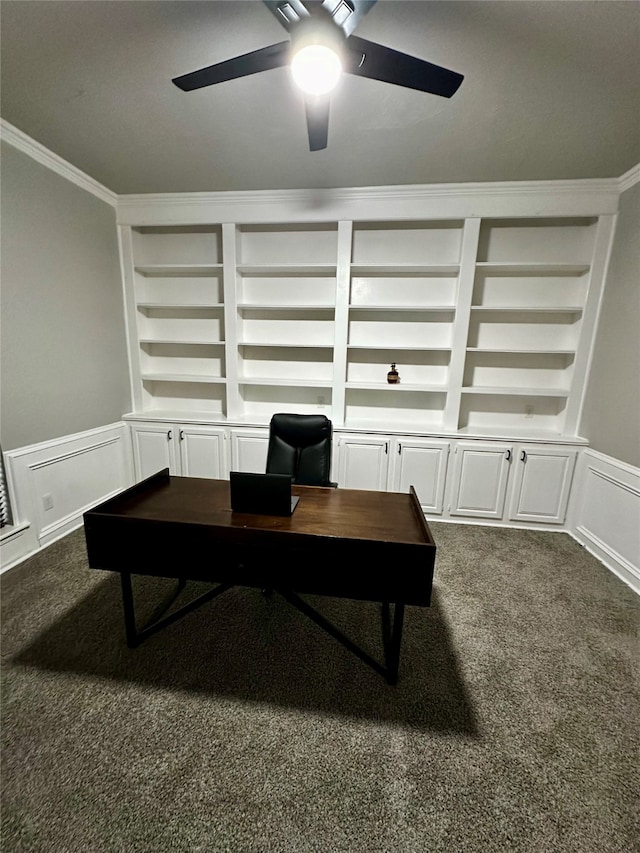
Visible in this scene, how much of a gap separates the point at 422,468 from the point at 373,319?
1.46 m

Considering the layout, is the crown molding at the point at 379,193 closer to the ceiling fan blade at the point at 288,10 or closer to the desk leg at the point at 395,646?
the ceiling fan blade at the point at 288,10

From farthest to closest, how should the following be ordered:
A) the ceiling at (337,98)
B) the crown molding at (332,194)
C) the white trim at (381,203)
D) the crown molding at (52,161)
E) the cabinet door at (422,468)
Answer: the cabinet door at (422,468)
the white trim at (381,203)
the crown molding at (332,194)
the crown molding at (52,161)
the ceiling at (337,98)

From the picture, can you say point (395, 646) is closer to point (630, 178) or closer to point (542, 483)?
point (542, 483)

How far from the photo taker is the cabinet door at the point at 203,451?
3.15m

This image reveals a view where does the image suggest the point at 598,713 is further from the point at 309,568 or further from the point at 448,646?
the point at 309,568

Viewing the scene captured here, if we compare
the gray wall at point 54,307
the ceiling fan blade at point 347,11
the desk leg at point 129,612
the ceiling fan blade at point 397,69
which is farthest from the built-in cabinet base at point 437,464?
the ceiling fan blade at point 347,11

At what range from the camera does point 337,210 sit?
2.81 meters

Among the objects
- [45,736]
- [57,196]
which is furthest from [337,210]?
[45,736]

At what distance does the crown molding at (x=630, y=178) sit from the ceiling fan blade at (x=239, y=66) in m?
2.57

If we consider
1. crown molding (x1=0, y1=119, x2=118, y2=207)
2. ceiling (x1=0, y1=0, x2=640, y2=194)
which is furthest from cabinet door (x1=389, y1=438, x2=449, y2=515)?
crown molding (x1=0, y1=119, x2=118, y2=207)

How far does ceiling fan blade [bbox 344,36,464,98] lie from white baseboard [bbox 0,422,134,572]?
2.80 metres

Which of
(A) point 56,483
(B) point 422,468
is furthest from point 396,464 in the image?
(A) point 56,483

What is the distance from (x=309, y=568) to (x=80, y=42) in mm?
2491

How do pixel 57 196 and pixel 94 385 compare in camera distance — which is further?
pixel 94 385
